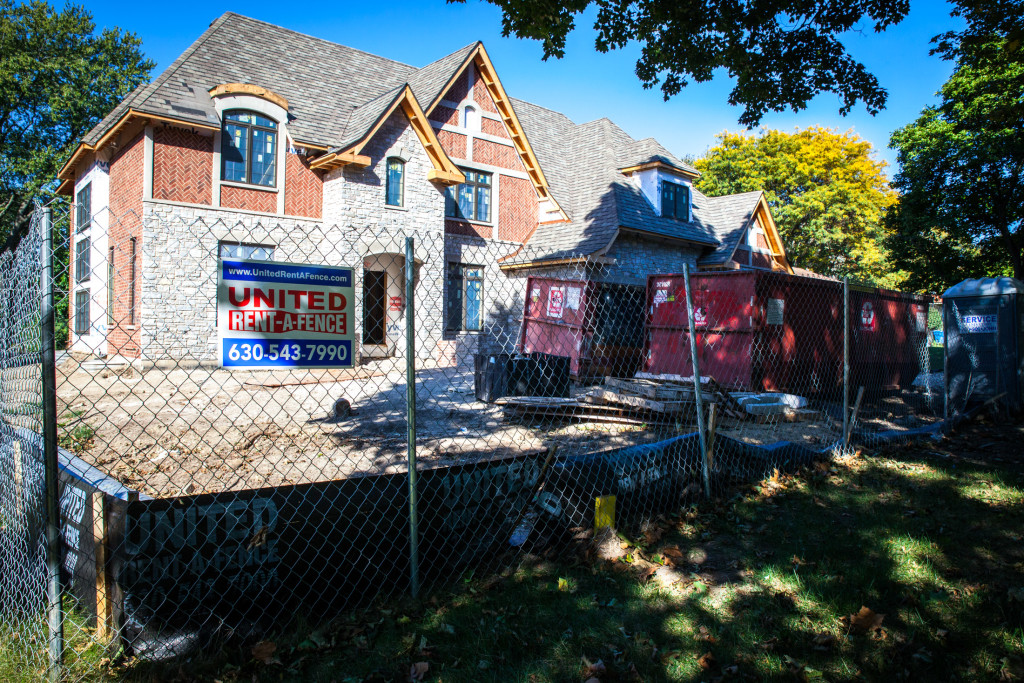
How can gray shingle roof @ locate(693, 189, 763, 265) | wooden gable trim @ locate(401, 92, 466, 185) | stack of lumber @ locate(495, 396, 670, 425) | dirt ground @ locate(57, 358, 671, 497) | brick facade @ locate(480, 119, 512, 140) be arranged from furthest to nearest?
gray shingle roof @ locate(693, 189, 763, 265), brick facade @ locate(480, 119, 512, 140), wooden gable trim @ locate(401, 92, 466, 185), stack of lumber @ locate(495, 396, 670, 425), dirt ground @ locate(57, 358, 671, 497)

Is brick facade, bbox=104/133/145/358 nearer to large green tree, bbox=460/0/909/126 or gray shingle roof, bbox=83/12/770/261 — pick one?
gray shingle roof, bbox=83/12/770/261

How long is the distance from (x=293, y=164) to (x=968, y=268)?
1040 inches

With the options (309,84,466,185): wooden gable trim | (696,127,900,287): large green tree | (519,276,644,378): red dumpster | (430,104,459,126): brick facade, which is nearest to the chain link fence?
(519,276,644,378): red dumpster

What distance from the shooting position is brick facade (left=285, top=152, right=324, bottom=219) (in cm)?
1648

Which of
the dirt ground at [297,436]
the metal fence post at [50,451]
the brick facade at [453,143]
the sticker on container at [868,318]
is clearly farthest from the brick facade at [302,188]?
the metal fence post at [50,451]

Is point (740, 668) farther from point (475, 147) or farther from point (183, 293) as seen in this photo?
point (475, 147)

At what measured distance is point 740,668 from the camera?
272 centimetres

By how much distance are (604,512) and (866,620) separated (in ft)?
5.24

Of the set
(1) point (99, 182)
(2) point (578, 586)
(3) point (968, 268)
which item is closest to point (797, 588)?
(2) point (578, 586)

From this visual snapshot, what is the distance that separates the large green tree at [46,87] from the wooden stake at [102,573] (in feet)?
104

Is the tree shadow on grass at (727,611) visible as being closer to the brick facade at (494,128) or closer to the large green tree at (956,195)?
the brick facade at (494,128)

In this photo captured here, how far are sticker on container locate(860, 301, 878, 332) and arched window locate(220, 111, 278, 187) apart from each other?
49.5 feet

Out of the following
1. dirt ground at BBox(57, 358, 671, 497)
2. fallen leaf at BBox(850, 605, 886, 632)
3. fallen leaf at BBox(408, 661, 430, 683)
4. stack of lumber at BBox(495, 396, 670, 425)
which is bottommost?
fallen leaf at BBox(408, 661, 430, 683)

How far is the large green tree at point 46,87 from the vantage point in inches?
1076
